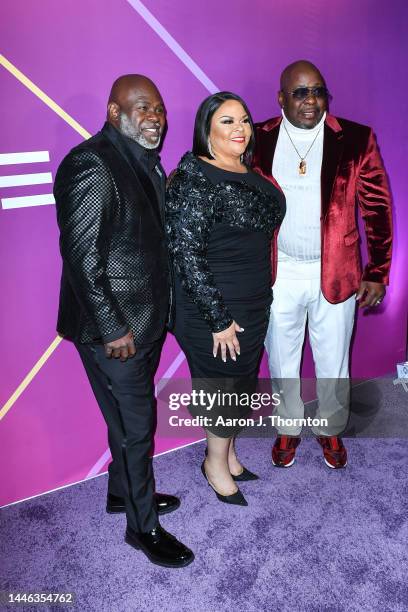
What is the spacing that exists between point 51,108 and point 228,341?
114 centimetres

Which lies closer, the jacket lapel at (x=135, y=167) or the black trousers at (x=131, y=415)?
the jacket lapel at (x=135, y=167)

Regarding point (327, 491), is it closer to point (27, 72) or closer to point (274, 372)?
point (274, 372)

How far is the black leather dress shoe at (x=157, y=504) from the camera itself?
2.44 metres

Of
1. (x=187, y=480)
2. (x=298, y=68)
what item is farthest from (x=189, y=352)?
(x=298, y=68)

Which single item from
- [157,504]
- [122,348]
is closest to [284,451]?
[157,504]

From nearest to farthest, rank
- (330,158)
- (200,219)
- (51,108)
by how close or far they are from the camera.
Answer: (200,219) < (51,108) < (330,158)

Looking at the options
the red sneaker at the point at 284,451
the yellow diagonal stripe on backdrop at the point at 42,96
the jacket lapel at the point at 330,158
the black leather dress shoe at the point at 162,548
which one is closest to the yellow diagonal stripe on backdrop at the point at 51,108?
the yellow diagonal stripe on backdrop at the point at 42,96

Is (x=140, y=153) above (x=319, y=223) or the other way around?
above

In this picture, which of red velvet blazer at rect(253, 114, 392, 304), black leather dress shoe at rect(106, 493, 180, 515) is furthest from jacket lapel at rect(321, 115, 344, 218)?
black leather dress shoe at rect(106, 493, 180, 515)

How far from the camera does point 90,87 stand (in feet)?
7.24

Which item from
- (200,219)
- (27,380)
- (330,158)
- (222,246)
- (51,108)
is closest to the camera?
(200,219)

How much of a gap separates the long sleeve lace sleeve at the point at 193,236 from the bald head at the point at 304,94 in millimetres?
614

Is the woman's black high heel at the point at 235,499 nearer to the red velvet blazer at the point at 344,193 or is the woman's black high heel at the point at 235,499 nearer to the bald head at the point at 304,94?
the red velvet blazer at the point at 344,193

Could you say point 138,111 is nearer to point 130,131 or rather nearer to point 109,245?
point 130,131
